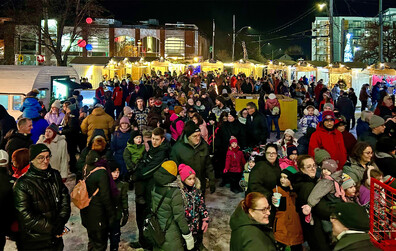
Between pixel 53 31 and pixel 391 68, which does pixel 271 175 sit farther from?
pixel 53 31

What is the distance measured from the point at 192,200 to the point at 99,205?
100 cm

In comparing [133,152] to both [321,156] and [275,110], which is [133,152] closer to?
[321,156]

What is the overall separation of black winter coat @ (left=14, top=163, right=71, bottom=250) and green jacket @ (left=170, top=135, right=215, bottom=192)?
182cm

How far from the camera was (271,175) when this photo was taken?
4520 millimetres

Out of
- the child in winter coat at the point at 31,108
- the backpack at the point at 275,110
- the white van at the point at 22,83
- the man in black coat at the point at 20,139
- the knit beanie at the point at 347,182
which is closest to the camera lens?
the knit beanie at the point at 347,182

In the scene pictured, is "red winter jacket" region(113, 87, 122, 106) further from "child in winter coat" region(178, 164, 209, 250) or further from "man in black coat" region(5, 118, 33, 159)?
"child in winter coat" region(178, 164, 209, 250)

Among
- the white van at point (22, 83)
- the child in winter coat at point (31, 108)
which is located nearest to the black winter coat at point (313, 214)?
the child in winter coat at point (31, 108)

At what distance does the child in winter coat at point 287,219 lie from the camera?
4.17 m

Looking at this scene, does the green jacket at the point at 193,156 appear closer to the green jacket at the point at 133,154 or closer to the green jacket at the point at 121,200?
the green jacket at the point at 133,154

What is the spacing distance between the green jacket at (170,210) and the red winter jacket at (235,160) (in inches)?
143

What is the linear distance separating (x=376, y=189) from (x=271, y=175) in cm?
115

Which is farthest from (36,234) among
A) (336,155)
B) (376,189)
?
(336,155)

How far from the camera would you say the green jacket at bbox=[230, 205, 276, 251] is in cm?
274

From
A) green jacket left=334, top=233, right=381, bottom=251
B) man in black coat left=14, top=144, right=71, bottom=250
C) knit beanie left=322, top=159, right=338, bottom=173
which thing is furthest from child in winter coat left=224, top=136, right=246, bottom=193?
green jacket left=334, top=233, right=381, bottom=251
